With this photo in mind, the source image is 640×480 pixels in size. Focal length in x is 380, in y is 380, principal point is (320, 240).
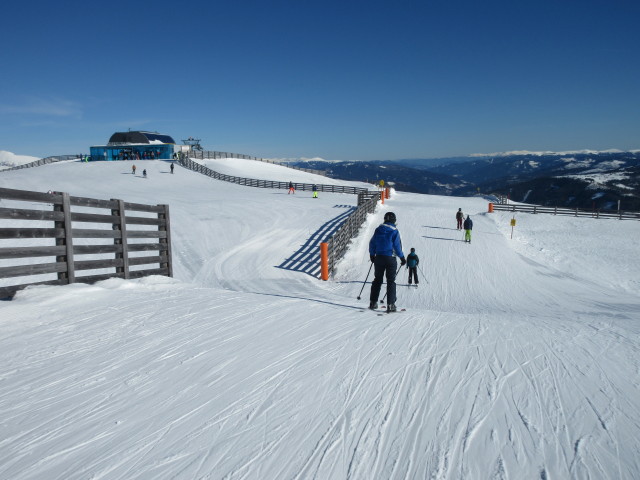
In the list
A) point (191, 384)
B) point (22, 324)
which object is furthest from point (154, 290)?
point (191, 384)

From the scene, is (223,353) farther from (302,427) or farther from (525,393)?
(525,393)

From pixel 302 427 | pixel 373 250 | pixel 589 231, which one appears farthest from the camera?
pixel 589 231

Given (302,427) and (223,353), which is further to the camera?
(223,353)

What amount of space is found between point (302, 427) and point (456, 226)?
89.3 feet

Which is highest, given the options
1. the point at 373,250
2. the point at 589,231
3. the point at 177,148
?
the point at 177,148

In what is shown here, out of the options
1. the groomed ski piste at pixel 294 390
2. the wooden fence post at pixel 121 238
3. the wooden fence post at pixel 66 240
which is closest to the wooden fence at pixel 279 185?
the wooden fence post at pixel 121 238

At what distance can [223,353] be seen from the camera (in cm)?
438

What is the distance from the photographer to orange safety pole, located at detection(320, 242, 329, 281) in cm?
1482

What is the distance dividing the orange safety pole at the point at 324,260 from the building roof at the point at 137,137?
78.3 metres

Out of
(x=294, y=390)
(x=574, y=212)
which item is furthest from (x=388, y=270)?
(x=574, y=212)

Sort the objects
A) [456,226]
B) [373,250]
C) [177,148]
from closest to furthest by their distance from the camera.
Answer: [373,250] < [456,226] < [177,148]

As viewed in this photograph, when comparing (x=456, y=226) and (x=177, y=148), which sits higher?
(x=177, y=148)

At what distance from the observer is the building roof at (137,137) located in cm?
8269

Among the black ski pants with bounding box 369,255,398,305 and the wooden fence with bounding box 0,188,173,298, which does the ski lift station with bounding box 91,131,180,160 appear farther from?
the black ski pants with bounding box 369,255,398,305
